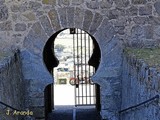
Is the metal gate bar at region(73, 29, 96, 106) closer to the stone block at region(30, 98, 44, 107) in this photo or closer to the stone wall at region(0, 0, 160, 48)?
the stone block at region(30, 98, 44, 107)

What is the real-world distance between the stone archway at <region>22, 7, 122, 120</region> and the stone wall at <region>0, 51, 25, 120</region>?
0.22 meters

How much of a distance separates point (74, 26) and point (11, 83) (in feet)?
6.02

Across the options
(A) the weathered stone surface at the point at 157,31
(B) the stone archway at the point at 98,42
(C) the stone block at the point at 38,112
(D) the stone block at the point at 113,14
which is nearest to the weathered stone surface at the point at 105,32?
(B) the stone archway at the point at 98,42

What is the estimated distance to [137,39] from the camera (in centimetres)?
835

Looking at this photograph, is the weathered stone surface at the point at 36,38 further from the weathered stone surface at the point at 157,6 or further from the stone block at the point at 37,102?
the weathered stone surface at the point at 157,6

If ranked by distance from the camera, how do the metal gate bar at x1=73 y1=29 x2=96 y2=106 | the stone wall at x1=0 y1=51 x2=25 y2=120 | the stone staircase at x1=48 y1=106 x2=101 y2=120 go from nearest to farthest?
the stone wall at x1=0 y1=51 x2=25 y2=120
the stone staircase at x1=48 y1=106 x2=101 y2=120
the metal gate bar at x1=73 y1=29 x2=96 y2=106

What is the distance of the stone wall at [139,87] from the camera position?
5.35 m

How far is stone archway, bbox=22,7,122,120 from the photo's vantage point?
8.22m

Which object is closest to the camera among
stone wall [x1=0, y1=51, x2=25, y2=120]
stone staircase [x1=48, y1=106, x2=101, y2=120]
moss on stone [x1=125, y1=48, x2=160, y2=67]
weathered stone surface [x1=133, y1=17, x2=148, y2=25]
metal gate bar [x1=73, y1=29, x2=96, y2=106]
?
stone wall [x1=0, y1=51, x2=25, y2=120]

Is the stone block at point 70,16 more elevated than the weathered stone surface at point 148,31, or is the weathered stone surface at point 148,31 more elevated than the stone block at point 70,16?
the stone block at point 70,16

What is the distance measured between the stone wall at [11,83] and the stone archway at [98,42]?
22cm

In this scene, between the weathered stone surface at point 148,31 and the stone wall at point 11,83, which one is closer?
the stone wall at point 11,83

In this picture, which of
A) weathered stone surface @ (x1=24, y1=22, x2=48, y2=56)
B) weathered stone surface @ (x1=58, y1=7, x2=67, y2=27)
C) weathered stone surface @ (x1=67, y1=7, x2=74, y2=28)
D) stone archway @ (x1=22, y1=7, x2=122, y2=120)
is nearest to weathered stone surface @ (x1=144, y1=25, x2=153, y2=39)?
stone archway @ (x1=22, y1=7, x2=122, y2=120)

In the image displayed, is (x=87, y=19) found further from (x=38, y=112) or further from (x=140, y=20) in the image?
(x=38, y=112)
